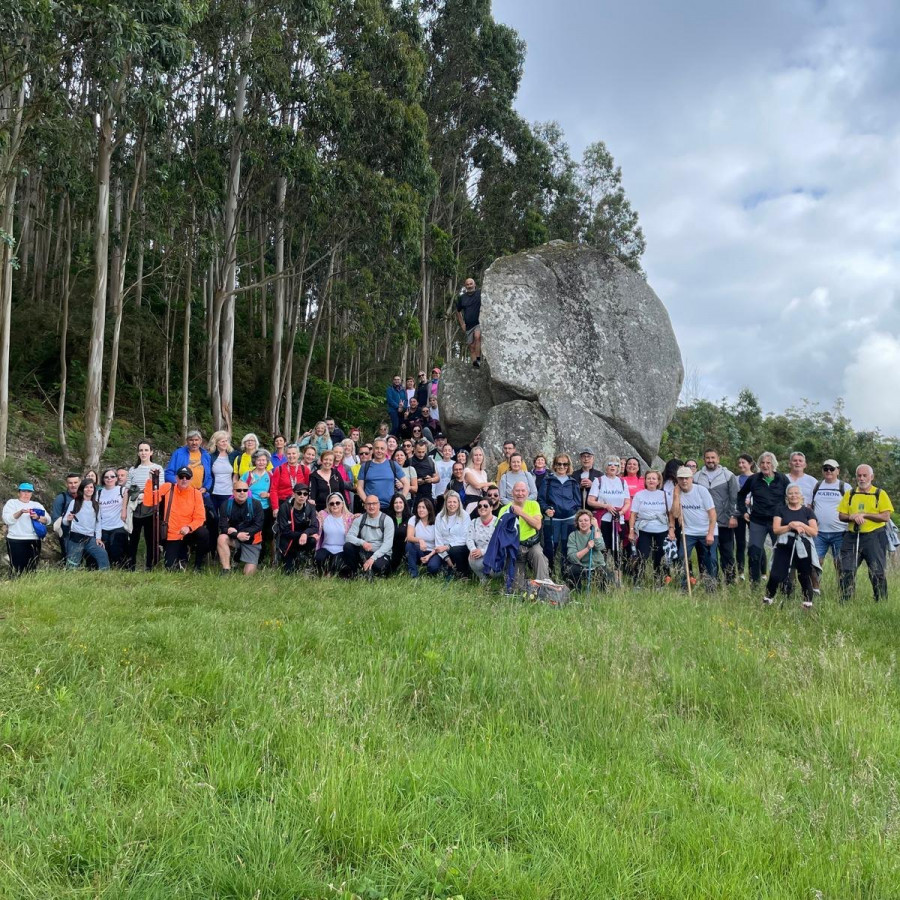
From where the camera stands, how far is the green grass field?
2531 millimetres

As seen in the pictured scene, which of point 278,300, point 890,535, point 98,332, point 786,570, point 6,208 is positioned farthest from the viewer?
point 278,300

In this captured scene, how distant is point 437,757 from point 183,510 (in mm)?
6060

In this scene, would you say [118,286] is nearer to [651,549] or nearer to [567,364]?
[567,364]

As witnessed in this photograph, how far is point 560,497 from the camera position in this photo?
8.61 metres

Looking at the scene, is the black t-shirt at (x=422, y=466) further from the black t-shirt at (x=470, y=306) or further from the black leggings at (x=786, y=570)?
the black t-shirt at (x=470, y=306)

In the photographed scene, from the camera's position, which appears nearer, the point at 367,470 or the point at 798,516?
the point at 798,516

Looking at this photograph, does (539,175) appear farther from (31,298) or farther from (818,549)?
(818,549)

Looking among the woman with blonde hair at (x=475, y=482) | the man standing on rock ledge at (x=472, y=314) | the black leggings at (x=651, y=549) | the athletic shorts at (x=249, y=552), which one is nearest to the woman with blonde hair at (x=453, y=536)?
the woman with blonde hair at (x=475, y=482)

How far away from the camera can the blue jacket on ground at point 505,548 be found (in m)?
7.57

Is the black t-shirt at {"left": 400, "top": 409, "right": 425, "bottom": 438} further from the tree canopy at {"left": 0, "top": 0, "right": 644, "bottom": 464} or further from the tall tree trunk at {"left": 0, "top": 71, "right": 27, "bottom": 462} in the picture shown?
the tall tree trunk at {"left": 0, "top": 71, "right": 27, "bottom": 462}

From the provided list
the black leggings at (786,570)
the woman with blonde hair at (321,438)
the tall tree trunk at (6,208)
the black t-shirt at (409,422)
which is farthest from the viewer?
the black t-shirt at (409,422)

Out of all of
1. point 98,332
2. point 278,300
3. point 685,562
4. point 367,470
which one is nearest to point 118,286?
point 98,332

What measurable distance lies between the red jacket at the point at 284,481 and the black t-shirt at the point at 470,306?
608 centimetres

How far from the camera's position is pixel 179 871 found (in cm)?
251
